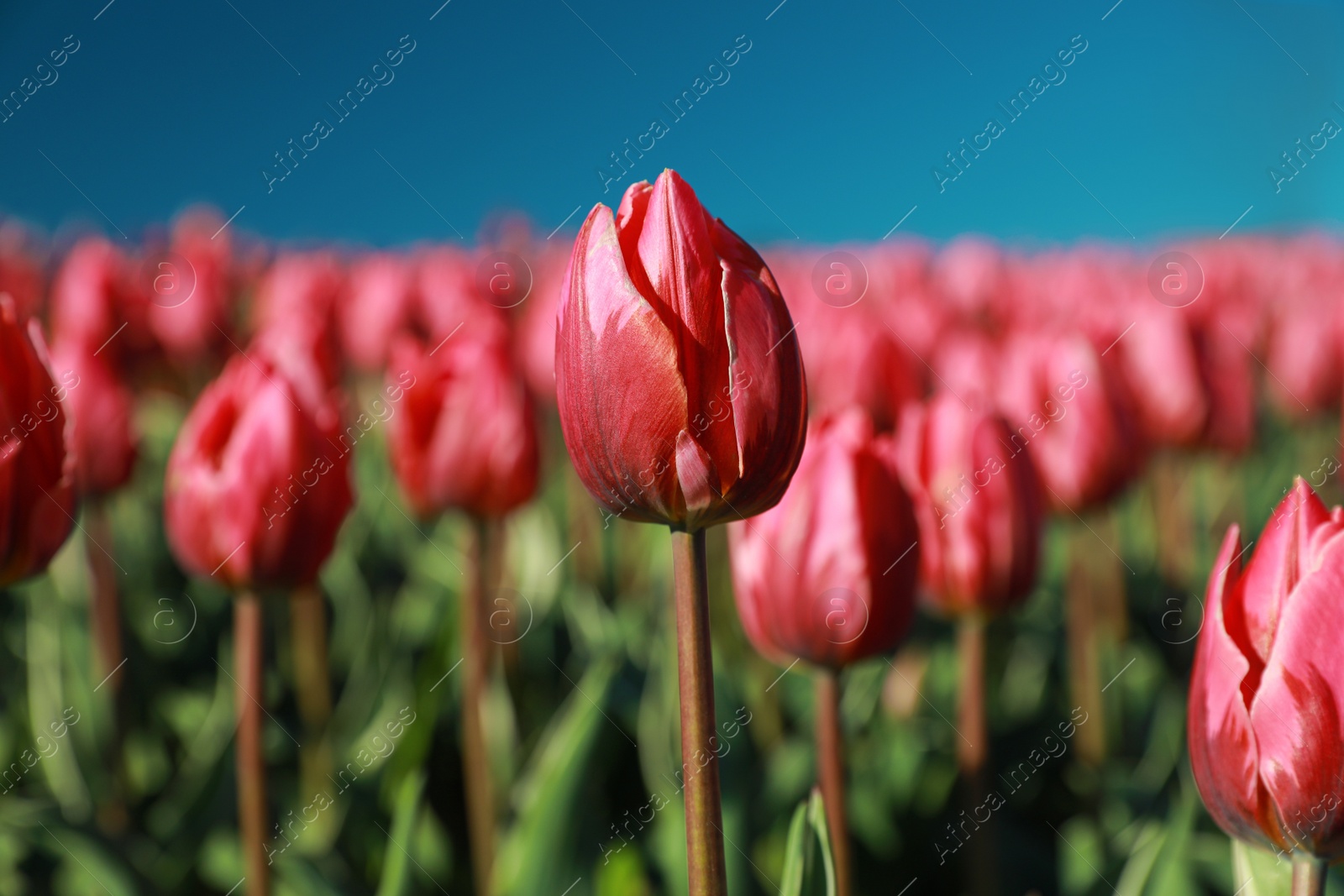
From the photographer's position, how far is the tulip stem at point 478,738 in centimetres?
128

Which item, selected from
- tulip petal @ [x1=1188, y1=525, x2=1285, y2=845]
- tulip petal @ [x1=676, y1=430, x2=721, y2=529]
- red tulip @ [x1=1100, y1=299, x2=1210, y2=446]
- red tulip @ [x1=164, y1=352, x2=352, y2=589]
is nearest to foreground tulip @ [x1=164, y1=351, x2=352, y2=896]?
red tulip @ [x1=164, y1=352, x2=352, y2=589]

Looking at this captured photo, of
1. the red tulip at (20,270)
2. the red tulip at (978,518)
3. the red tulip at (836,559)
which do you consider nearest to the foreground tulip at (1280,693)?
the red tulip at (836,559)

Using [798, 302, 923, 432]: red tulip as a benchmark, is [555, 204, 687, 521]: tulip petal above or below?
above

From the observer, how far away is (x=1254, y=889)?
69 cm

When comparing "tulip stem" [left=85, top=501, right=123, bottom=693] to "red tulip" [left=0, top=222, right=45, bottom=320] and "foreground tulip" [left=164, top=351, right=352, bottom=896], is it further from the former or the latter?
"red tulip" [left=0, top=222, right=45, bottom=320]

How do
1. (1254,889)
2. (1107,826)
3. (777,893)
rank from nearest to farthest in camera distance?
(1254,889)
(777,893)
(1107,826)

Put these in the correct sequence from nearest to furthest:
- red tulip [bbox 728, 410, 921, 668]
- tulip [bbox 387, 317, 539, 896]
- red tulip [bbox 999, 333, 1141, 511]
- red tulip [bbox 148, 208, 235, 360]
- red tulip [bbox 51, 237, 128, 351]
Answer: red tulip [bbox 728, 410, 921, 668] → tulip [bbox 387, 317, 539, 896] → red tulip [bbox 999, 333, 1141, 511] → red tulip [bbox 51, 237, 128, 351] → red tulip [bbox 148, 208, 235, 360]

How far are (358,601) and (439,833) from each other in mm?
708

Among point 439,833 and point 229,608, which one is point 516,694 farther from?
point 229,608

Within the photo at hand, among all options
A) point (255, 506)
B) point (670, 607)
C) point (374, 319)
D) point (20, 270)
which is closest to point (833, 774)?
point (255, 506)

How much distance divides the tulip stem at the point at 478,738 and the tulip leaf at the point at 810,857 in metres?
0.63

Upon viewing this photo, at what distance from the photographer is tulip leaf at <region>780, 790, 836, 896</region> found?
2.29ft

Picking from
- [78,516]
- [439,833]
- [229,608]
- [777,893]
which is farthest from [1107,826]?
[78,516]

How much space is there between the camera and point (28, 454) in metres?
0.71
